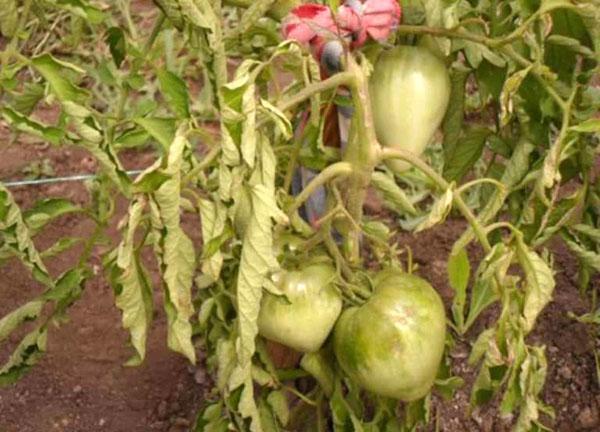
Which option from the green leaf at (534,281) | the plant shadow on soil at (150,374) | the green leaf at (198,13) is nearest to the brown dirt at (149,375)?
the plant shadow on soil at (150,374)

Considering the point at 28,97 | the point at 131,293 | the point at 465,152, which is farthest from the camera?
the point at 465,152

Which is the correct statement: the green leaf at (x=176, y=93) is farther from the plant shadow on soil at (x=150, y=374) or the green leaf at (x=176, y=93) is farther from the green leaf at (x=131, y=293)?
the plant shadow on soil at (x=150, y=374)

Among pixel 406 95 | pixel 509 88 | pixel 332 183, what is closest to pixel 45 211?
pixel 332 183

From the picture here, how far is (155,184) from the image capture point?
0.85 m

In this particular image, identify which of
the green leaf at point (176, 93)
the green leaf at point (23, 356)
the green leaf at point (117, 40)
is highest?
the green leaf at point (176, 93)

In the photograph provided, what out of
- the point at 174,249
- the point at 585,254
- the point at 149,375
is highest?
the point at 174,249

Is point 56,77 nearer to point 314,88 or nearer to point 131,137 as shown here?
point 131,137

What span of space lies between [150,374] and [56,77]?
0.94 meters

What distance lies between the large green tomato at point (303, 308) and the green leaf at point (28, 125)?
0.30 m

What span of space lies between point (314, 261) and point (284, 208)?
0.09 meters

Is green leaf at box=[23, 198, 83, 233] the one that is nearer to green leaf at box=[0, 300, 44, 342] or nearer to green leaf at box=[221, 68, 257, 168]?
green leaf at box=[0, 300, 44, 342]

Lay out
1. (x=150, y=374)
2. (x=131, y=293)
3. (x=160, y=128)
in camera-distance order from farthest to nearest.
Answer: (x=150, y=374), (x=160, y=128), (x=131, y=293)

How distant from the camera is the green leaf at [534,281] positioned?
3.26 ft

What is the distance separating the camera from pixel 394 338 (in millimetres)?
1109
